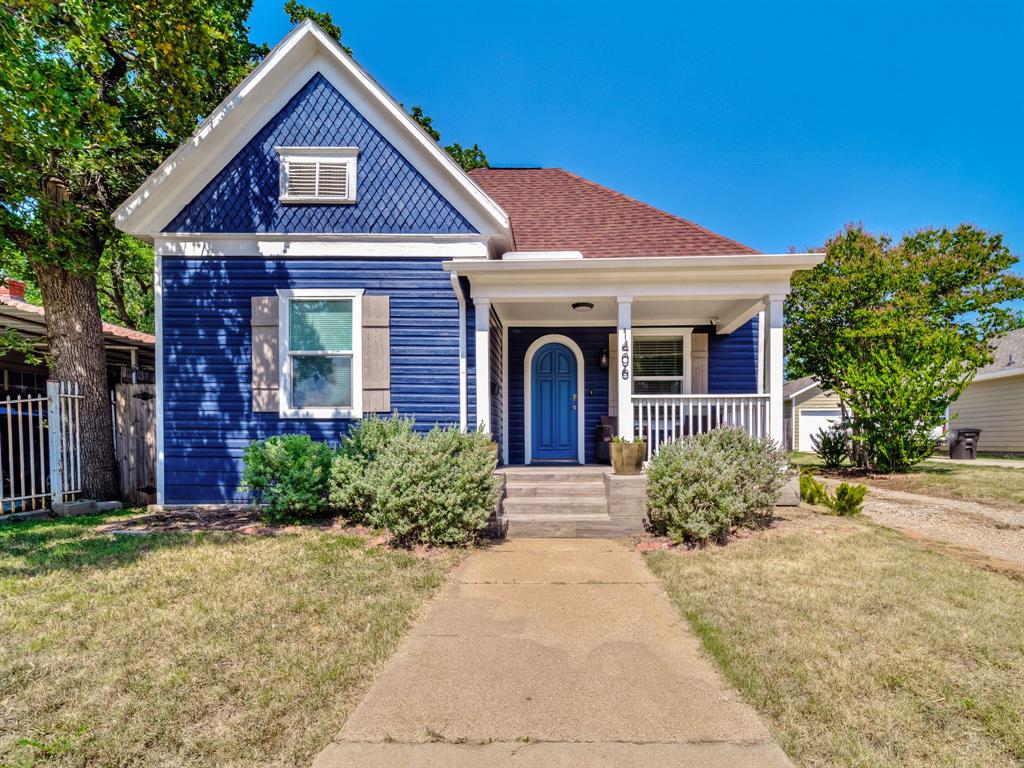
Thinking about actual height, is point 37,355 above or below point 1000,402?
above

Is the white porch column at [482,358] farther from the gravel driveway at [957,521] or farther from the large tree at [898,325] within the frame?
the large tree at [898,325]

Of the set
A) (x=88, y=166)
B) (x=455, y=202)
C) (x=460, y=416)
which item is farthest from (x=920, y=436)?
(x=88, y=166)

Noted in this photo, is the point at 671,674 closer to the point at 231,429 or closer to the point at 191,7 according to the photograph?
the point at 231,429

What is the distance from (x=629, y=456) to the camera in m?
6.50

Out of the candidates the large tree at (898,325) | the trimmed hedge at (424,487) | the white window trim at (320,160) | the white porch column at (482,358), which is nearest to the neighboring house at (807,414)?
the large tree at (898,325)

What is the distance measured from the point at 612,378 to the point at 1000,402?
1812 cm

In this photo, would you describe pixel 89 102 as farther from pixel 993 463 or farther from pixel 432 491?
pixel 993 463

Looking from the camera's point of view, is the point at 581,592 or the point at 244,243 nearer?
the point at 581,592

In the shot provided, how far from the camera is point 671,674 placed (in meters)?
2.80

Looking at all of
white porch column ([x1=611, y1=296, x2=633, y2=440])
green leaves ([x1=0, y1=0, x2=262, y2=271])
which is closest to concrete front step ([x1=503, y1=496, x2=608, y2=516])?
white porch column ([x1=611, y1=296, x2=633, y2=440])

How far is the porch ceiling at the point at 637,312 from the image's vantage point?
301 inches

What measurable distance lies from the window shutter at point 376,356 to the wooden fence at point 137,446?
331 cm

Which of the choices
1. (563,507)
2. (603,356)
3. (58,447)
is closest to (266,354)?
(58,447)

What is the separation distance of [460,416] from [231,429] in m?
3.19
